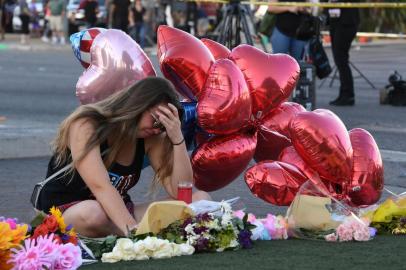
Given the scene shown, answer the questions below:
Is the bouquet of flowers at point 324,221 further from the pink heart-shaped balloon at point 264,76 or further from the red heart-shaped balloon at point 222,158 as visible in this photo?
the pink heart-shaped balloon at point 264,76

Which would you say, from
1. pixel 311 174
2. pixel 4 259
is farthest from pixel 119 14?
pixel 4 259

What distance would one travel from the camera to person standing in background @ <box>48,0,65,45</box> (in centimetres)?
3288

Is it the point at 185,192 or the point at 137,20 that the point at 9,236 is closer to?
the point at 185,192

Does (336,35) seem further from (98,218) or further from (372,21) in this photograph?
(372,21)

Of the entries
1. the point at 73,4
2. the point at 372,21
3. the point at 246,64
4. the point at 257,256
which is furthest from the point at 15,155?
the point at 73,4

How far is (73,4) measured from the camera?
36.7m

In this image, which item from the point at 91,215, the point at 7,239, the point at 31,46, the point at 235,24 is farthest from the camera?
the point at 31,46

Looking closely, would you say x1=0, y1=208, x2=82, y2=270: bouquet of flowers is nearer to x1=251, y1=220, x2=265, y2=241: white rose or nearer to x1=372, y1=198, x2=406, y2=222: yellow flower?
x1=251, y1=220, x2=265, y2=241: white rose

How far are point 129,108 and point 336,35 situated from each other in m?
8.03

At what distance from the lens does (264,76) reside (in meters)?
6.44

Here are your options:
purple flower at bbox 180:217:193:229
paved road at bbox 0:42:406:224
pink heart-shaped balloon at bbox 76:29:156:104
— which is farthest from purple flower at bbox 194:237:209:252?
paved road at bbox 0:42:406:224

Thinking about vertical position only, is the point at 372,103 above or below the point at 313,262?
below

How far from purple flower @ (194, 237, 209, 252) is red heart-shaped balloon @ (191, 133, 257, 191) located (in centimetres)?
91

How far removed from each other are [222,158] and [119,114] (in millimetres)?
821
